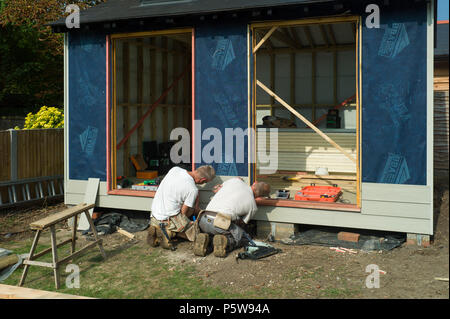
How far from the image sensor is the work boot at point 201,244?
24.3 ft

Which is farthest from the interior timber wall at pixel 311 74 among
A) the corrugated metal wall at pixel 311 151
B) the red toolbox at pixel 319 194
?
the red toolbox at pixel 319 194

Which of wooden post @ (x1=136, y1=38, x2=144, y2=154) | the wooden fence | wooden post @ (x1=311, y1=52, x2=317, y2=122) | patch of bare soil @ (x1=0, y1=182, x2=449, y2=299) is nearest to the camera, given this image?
patch of bare soil @ (x1=0, y1=182, x2=449, y2=299)

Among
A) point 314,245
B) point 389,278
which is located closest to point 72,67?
point 314,245

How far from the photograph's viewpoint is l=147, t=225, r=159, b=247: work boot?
26.3 ft

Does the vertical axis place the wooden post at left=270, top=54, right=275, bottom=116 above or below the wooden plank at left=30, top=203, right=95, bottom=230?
above

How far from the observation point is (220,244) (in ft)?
24.0

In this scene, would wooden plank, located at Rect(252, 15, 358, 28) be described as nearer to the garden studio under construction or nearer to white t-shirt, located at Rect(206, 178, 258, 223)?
the garden studio under construction

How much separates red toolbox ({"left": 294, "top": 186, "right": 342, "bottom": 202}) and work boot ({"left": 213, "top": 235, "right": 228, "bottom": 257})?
6.10ft

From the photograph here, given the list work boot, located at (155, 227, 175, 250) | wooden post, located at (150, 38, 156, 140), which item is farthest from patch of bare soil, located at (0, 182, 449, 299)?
wooden post, located at (150, 38, 156, 140)

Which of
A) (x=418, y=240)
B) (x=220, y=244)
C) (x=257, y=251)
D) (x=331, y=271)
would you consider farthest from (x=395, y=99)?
(x=220, y=244)

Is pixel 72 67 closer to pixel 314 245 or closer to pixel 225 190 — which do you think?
pixel 225 190

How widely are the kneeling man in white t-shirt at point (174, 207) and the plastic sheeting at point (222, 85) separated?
844 millimetres

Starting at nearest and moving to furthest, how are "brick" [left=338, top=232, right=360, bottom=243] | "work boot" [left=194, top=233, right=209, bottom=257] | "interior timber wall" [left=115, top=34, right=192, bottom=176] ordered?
"work boot" [left=194, top=233, right=209, bottom=257] < "brick" [left=338, top=232, right=360, bottom=243] < "interior timber wall" [left=115, top=34, right=192, bottom=176]

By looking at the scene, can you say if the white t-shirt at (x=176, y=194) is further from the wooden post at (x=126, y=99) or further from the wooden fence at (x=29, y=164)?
the wooden fence at (x=29, y=164)
